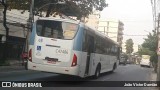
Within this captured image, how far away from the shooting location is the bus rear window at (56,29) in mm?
16281

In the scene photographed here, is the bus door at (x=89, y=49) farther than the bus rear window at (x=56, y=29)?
Yes

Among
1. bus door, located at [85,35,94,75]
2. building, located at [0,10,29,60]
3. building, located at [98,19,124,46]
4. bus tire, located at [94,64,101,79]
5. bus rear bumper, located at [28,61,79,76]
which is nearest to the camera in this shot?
bus rear bumper, located at [28,61,79,76]

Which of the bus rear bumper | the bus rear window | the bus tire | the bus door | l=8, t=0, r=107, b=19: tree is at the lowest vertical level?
the bus tire

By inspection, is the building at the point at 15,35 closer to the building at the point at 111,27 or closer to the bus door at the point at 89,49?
the bus door at the point at 89,49

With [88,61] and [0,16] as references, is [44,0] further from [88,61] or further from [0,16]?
[88,61]

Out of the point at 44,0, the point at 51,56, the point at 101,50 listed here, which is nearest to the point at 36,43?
the point at 51,56

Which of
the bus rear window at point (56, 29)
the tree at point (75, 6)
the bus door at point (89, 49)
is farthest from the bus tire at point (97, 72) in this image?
the tree at point (75, 6)

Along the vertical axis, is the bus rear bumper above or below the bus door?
below

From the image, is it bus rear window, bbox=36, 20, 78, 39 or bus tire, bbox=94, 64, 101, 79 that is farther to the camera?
bus tire, bbox=94, 64, 101, 79

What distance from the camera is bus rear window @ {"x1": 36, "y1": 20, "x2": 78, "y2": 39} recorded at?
16.3m

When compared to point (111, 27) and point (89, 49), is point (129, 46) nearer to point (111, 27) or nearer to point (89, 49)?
point (111, 27)

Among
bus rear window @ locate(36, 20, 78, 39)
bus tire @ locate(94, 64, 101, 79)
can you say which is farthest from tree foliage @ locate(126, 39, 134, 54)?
bus rear window @ locate(36, 20, 78, 39)

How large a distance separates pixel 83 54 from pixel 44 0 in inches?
756

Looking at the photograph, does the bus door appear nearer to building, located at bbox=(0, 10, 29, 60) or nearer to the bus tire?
the bus tire
